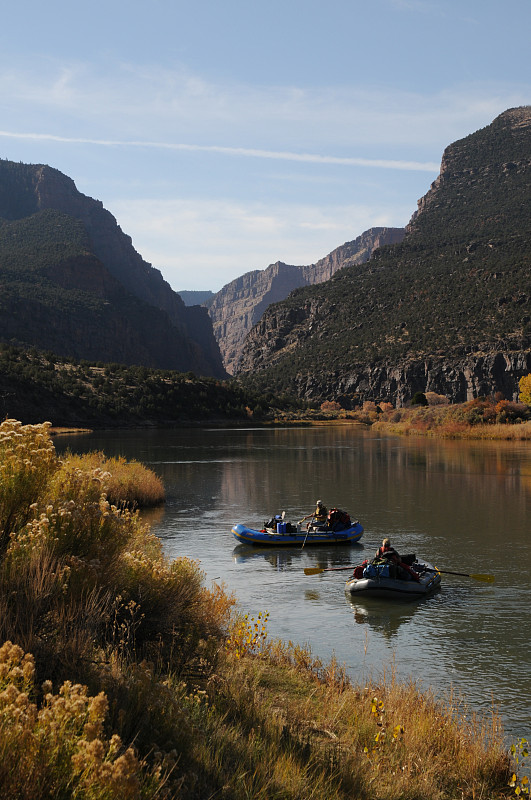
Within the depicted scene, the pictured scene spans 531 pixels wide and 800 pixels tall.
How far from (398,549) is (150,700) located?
60.7 feet

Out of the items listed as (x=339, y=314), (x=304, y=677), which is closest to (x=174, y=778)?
(x=304, y=677)

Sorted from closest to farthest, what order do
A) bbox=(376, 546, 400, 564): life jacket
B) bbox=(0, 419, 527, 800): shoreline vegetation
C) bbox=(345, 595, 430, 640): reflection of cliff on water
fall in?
bbox=(0, 419, 527, 800): shoreline vegetation, bbox=(345, 595, 430, 640): reflection of cliff on water, bbox=(376, 546, 400, 564): life jacket

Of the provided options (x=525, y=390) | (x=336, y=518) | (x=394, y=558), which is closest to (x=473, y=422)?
(x=525, y=390)

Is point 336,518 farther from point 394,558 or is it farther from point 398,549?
point 394,558

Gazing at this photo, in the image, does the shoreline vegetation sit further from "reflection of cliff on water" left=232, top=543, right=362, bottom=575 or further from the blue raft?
the blue raft

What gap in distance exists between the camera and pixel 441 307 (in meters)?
139

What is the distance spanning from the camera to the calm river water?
1278 cm

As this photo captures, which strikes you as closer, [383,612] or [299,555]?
[383,612]

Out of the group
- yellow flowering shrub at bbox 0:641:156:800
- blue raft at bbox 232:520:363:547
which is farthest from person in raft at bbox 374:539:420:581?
yellow flowering shrub at bbox 0:641:156:800

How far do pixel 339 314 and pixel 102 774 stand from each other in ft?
564

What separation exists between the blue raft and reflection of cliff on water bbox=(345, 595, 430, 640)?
671cm

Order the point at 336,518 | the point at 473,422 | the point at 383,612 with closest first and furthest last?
1. the point at 383,612
2. the point at 336,518
3. the point at 473,422

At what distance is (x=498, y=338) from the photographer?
128375 millimetres

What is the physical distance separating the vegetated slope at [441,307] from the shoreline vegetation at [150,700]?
410ft
